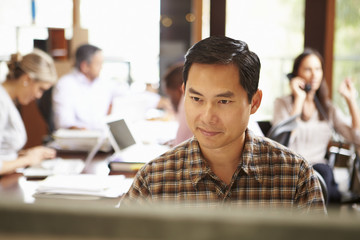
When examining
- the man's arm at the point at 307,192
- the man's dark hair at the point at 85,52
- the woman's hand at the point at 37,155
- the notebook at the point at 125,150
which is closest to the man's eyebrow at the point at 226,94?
the man's arm at the point at 307,192

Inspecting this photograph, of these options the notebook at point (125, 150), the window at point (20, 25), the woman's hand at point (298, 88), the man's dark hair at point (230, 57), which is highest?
the window at point (20, 25)

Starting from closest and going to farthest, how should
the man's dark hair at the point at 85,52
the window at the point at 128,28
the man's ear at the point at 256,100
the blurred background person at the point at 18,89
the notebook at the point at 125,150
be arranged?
the man's ear at the point at 256,100, the notebook at the point at 125,150, the blurred background person at the point at 18,89, the man's dark hair at the point at 85,52, the window at the point at 128,28

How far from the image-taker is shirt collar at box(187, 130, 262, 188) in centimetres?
117

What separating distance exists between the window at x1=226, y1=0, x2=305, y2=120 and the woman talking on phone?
7.34 feet

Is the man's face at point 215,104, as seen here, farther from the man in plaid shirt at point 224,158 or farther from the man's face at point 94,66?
the man's face at point 94,66

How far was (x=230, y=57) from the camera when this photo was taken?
3.78ft

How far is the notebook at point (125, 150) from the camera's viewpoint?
7.37ft

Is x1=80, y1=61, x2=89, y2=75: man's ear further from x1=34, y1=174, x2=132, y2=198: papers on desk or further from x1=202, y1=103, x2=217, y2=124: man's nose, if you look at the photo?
x1=202, y1=103, x2=217, y2=124: man's nose

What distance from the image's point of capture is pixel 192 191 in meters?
1.18

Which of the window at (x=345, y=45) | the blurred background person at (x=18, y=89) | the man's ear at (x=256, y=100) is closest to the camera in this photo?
the man's ear at (x=256, y=100)

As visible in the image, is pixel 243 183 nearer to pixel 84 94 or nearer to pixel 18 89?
pixel 18 89

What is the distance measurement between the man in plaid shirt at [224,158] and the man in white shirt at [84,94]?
2.58 meters

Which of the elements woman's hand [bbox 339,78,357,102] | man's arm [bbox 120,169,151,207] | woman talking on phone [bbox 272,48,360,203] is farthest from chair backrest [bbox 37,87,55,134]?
man's arm [bbox 120,169,151,207]

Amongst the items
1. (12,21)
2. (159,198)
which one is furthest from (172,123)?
(12,21)
